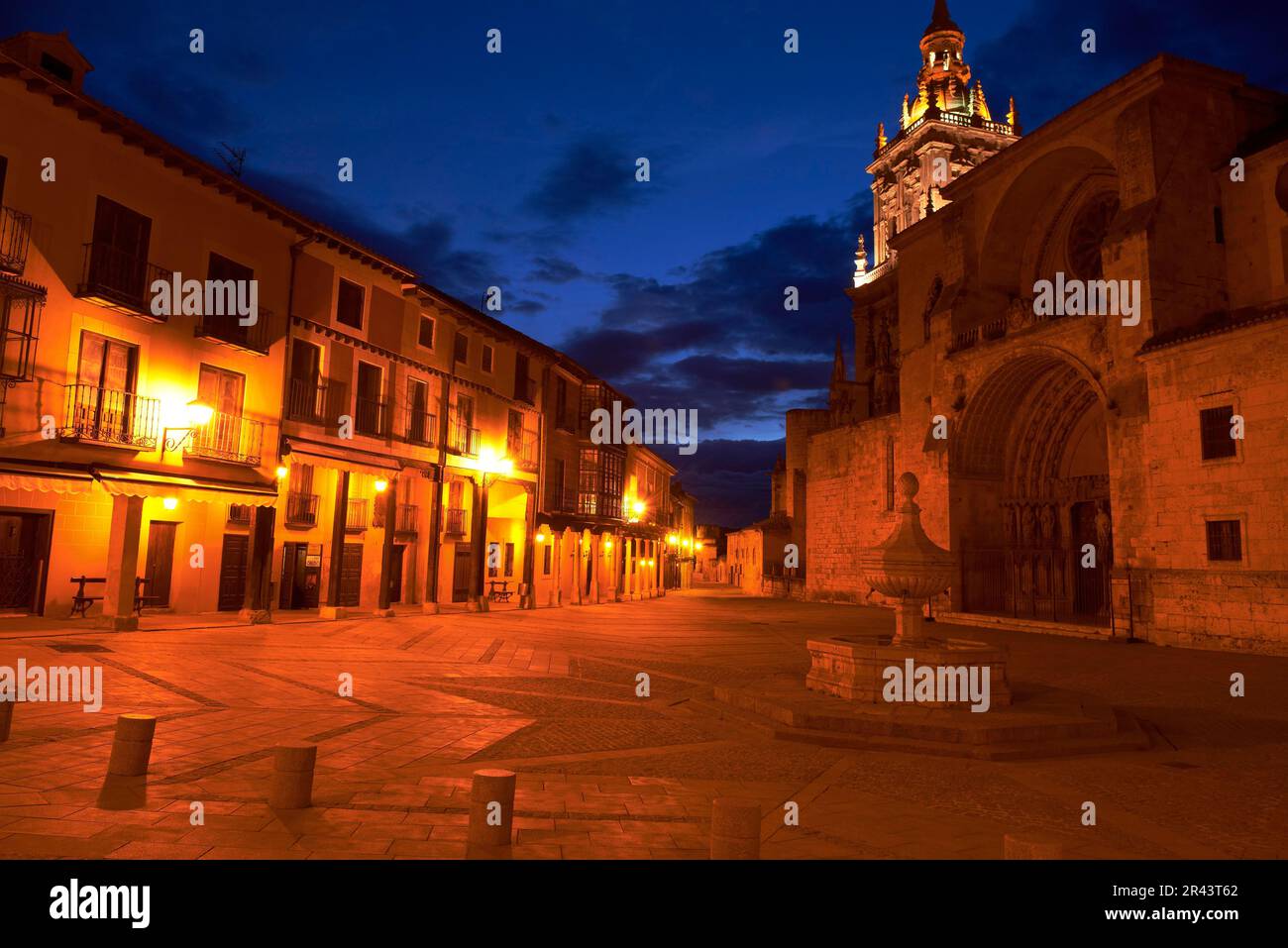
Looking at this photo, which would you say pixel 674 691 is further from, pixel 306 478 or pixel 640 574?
pixel 640 574

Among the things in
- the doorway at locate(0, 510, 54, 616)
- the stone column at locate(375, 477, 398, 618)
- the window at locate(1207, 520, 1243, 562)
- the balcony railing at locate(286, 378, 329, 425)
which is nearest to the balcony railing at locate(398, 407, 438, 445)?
the stone column at locate(375, 477, 398, 618)

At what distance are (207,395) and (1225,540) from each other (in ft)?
76.5

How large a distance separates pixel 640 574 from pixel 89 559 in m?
30.8

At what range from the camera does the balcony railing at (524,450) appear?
2891 centimetres

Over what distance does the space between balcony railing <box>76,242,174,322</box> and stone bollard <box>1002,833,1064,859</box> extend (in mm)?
17329

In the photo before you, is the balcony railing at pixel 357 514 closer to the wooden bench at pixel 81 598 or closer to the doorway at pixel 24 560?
the wooden bench at pixel 81 598

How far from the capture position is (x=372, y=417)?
22.4 m

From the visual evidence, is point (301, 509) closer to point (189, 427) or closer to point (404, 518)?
point (404, 518)

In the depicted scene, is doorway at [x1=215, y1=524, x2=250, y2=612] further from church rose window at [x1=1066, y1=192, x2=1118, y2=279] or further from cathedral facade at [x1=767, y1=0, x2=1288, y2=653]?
church rose window at [x1=1066, y1=192, x2=1118, y2=279]

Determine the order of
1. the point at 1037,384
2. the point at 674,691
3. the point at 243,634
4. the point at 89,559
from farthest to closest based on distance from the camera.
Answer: the point at 1037,384 → the point at 89,559 → the point at 243,634 → the point at 674,691

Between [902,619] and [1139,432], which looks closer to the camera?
[902,619]

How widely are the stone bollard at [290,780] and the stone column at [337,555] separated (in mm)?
15584
